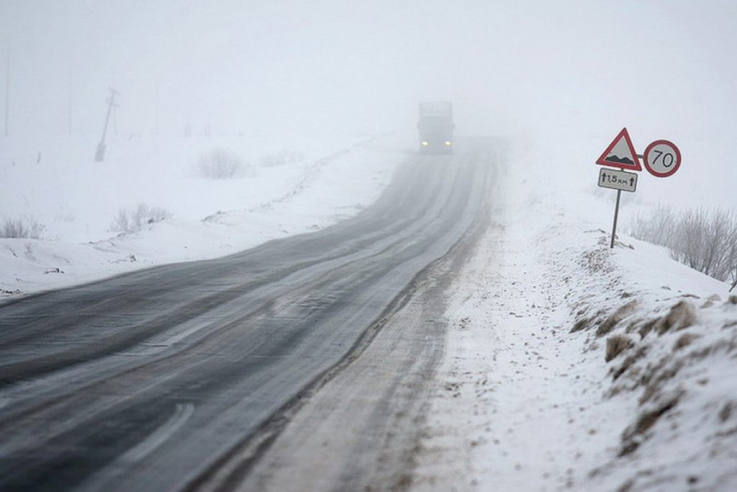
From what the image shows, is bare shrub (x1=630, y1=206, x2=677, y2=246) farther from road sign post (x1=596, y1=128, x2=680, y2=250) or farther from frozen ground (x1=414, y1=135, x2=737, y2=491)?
frozen ground (x1=414, y1=135, x2=737, y2=491)

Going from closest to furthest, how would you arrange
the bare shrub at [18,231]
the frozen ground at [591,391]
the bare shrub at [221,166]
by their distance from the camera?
the frozen ground at [591,391] → the bare shrub at [18,231] → the bare shrub at [221,166]

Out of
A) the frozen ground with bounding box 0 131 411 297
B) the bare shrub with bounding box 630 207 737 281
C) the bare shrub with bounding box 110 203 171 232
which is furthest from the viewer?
the bare shrub with bounding box 110 203 171 232

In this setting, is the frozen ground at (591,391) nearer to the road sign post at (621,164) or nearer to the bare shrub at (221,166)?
the road sign post at (621,164)

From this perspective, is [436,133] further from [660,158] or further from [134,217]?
[660,158]

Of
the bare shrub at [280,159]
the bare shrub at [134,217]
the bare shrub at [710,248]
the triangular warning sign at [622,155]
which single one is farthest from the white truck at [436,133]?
the triangular warning sign at [622,155]

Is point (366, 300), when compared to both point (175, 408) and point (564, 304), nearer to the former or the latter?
point (564, 304)

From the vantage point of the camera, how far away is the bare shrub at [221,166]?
3794 centimetres

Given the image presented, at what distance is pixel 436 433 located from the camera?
15.8 feet

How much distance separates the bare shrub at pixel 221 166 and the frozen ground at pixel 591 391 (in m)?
30.5

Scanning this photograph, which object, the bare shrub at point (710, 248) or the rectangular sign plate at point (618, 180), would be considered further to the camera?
the bare shrub at point (710, 248)

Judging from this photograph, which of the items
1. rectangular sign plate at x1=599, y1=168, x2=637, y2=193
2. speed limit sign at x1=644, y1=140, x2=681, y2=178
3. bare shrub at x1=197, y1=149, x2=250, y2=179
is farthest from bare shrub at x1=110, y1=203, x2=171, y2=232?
speed limit sign at x1=644, y1=140, x2=681, y2=178

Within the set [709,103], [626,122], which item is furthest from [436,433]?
[709,103]

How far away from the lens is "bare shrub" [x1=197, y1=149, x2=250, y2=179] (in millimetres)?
37938

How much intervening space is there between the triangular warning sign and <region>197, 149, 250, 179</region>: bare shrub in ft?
97.5
